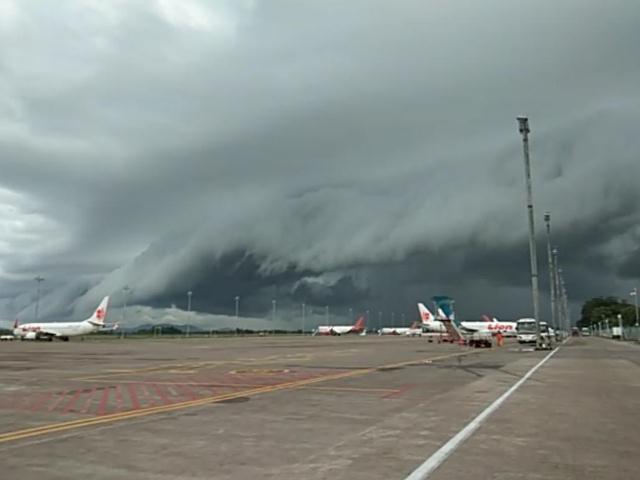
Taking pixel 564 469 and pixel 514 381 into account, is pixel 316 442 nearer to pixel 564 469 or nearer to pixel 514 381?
pixel 564 469

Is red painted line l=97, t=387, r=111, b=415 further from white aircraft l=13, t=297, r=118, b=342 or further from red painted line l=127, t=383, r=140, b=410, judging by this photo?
white aircraft l=13, t=297, r=118, b=342

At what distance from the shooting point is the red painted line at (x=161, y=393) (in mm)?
16219

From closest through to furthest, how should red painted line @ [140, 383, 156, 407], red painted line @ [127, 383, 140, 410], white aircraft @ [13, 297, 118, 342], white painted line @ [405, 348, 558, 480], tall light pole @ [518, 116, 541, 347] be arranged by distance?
white painted line @ [405, 348, 558, 480] < red painted line @ [127, 383, 140, 410] < red painted line @ [140, 383, 156, 407] < tall light pole @ [518, 116, 541, 347] < white aircraft @ [13, 297, 118, 342]

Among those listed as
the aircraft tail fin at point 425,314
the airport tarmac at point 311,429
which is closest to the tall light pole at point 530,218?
the airport tarmac at point 311,429

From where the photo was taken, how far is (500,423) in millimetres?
12328

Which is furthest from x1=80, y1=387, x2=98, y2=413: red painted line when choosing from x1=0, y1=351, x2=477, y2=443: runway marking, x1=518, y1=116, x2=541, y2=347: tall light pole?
x1=518, y1=116, x2=541, y2=347: tall light pole

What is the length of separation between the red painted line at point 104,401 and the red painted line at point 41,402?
1.38 metres

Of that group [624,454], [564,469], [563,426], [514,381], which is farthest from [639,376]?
[564,469]

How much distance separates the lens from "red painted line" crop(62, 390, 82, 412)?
14766 millimetres

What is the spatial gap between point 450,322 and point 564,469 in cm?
7092

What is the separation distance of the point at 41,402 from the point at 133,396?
2391 mm

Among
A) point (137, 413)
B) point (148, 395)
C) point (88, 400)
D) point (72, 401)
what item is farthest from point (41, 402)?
point (137, 413)

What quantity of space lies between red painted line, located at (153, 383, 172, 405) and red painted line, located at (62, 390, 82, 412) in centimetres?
219

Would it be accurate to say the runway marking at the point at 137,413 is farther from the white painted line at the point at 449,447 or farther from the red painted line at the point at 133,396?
the white painted line at the point at 449,447
